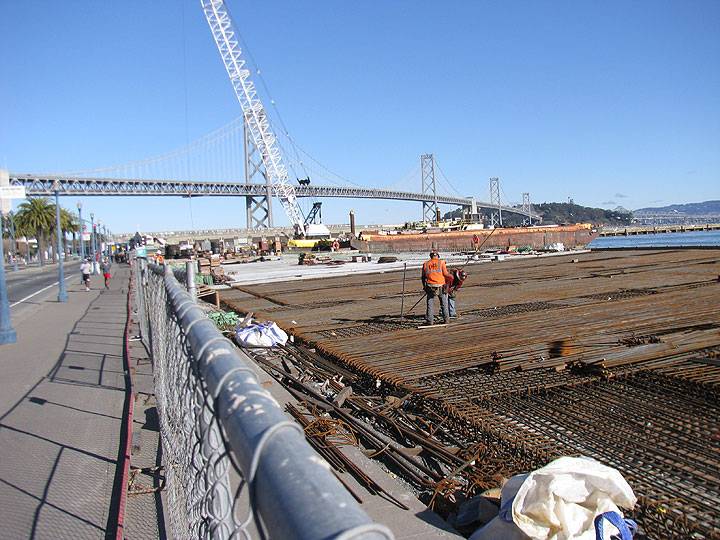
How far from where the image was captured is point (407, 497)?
16.7 feet

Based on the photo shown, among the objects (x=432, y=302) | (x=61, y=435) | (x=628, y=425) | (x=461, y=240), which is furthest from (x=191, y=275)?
(x=461, y=240)

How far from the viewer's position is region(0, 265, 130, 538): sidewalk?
16.4ft

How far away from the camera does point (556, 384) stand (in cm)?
812

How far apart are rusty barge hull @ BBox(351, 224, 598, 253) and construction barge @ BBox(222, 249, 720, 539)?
4390 centimetres

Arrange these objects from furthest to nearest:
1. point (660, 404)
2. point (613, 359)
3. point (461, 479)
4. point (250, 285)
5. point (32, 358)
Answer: point (250, 285), point (32, 358), point (613, 359), point (660, 404), point (461, 479)

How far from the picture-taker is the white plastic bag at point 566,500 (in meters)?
3.64

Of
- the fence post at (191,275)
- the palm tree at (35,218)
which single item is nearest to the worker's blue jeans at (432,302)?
the fence post at (191,275)

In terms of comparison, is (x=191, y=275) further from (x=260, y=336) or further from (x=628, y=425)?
(x=260, y=336)

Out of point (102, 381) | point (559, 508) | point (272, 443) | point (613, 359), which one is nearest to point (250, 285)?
point (102, 381)

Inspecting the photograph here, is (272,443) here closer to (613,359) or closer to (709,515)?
(709,515)

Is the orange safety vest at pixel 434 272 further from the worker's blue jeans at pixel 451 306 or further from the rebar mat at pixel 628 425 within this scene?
the rebar mat at pixel 628 425

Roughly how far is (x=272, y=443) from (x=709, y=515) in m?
4.46

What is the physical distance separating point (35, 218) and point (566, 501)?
10188 centimetres

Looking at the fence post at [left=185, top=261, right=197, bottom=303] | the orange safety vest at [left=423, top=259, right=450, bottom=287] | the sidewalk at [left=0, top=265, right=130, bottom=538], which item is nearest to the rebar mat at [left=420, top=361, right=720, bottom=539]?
the fence post at [left=185, top=261, right=197, bottom=303]
